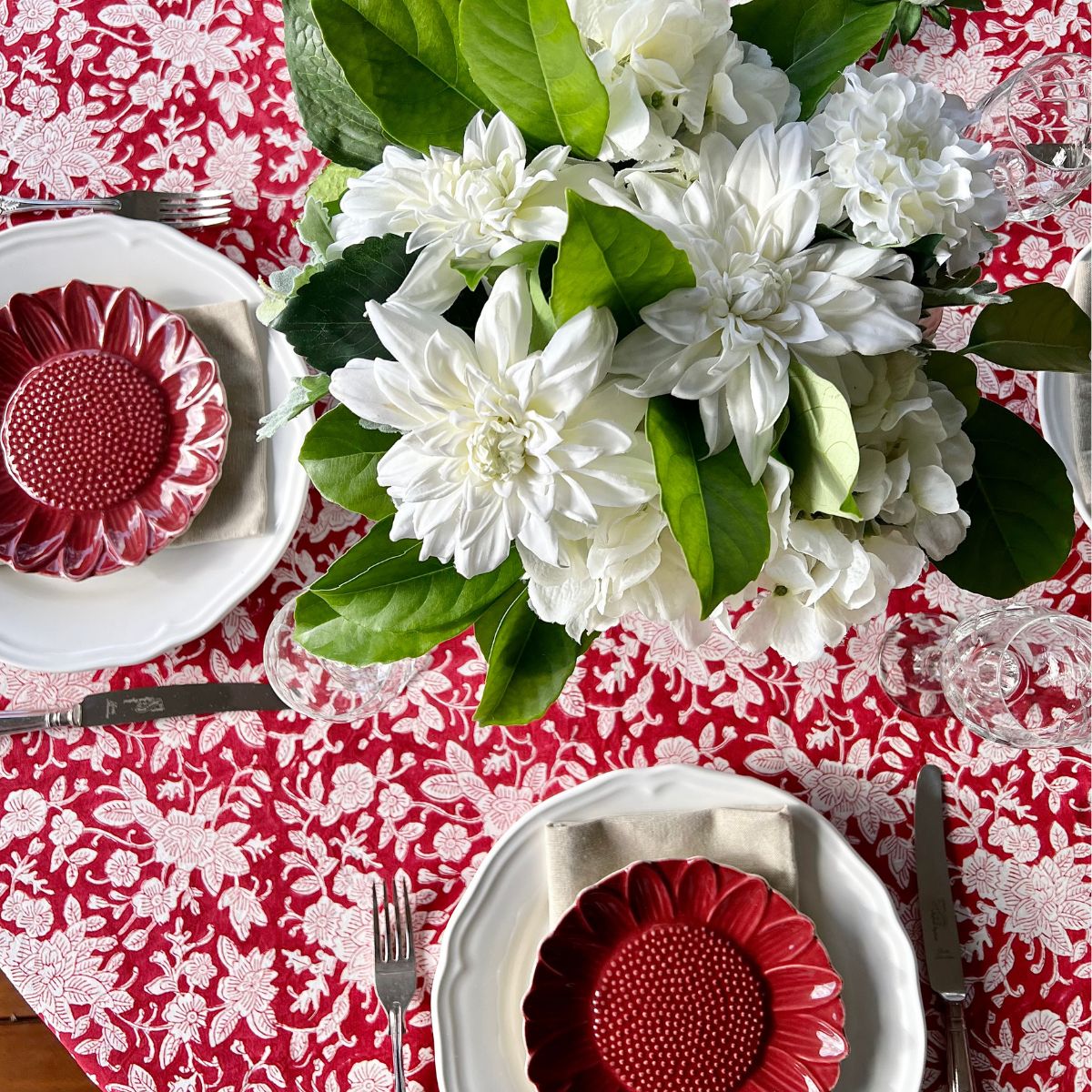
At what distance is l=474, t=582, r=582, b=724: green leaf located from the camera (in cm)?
46

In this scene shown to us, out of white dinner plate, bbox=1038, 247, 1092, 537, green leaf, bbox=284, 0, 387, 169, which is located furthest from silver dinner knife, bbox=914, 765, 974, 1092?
green leaf, bbox=284, 0, 387, 169

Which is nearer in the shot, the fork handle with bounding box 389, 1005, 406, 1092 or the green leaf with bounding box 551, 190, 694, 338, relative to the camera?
the green leaf with bounding box 551, 190, 694, 338

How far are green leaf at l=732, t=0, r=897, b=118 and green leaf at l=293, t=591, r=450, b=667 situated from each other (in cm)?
28

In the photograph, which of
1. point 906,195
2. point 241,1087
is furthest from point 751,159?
point 241,1087

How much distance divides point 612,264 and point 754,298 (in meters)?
0.05

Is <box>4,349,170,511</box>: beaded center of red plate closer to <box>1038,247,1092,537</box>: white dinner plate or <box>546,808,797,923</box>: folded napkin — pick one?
<box>546,808,797,923</box>: folded napkin

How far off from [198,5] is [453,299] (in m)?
0.58

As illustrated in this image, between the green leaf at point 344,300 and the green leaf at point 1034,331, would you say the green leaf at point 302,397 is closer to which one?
the green leaf at point 344,300

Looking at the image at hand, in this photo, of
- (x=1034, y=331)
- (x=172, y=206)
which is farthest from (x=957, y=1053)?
(x=172, y=206)

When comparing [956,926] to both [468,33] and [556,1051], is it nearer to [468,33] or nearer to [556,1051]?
[556,1051]

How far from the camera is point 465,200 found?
1.15 ft

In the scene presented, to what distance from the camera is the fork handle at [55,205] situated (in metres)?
0.76

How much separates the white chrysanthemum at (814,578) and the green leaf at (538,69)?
0.14 metres

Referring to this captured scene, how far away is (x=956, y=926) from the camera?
699 millimetres
